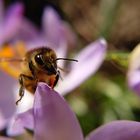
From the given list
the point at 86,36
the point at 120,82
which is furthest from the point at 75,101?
the point at 86,36

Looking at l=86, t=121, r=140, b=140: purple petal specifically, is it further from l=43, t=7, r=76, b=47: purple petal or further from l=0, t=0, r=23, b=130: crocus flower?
l=43, t=7, r=76, b=47: purple petal

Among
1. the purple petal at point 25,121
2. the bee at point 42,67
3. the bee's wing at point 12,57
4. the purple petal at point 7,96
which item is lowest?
the purple petal at point 7,96

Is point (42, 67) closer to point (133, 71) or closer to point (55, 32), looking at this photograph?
point (133, 71)

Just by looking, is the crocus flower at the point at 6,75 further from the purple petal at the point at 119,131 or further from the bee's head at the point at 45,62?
the purple petal at the point at 119,131

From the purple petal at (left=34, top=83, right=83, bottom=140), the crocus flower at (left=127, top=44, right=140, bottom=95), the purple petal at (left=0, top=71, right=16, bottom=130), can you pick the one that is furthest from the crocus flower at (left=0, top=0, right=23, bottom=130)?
the purple petal at (left=34, top=83, right=83, bottom=140)

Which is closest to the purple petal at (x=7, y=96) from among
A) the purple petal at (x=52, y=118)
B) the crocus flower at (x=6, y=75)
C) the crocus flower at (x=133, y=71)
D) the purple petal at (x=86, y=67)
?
the crocus flower at (x=6, y=75)

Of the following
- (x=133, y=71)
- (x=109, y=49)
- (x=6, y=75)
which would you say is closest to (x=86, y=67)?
(x=133, y=71)
